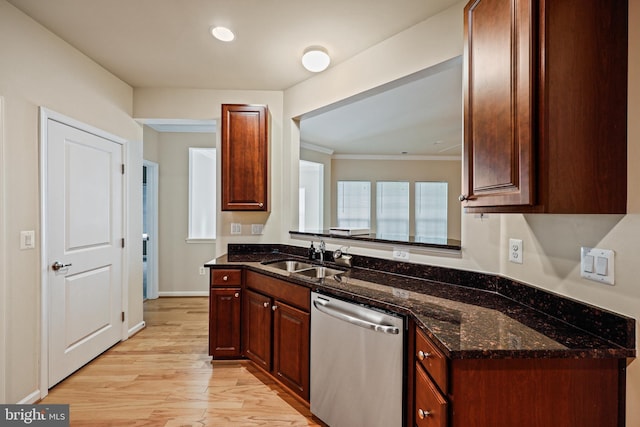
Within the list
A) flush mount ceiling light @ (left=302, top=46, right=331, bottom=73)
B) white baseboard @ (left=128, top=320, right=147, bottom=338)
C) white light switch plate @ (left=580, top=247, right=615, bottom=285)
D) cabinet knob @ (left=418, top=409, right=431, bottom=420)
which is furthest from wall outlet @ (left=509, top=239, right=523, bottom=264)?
white baseboard @ (left=128, top=320, right=147, bottom=338)

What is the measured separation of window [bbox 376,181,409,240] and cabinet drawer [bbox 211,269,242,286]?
15.1 feet

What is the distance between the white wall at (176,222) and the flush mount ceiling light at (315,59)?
253 centimetres

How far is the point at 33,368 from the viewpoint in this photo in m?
2.10

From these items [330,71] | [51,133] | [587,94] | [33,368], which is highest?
[330,71]

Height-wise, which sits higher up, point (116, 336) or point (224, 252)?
point (224, 252)

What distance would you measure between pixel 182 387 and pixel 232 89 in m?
2.74

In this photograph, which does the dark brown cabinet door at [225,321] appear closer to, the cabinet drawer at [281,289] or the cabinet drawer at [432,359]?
the cabinet drawer at [281,289]

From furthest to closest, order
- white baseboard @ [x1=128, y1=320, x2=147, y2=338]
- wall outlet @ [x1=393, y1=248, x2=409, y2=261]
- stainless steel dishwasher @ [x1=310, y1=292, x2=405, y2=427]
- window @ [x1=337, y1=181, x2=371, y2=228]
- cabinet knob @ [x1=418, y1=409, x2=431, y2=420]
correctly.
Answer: window @ [x1=337, y1=181, x2=371, y2=228], white baseboard @ [x1=128, y1=320, x2=147, y2=338], wall outlet @ [x1=393, y1=248, x2=409, y2=261], stainless steel dishwasher @ [x1=310, y1=292, x2=405, y2=427], cabinet knob @ [x1=418, y1=409, x2=431, y2=420]

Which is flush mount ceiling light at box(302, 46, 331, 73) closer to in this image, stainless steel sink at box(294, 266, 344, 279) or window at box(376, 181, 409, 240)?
stainless steel sink at box(294, 266, 344, 279)

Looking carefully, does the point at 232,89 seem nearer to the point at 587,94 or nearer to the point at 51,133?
the point at 51,133

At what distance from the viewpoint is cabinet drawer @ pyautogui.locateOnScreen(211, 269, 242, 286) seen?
8.66ft

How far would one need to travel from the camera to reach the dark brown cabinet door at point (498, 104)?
1043mm

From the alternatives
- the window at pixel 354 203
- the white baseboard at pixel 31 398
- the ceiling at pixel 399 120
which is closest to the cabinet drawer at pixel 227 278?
the white baseboard at pixel 31 398

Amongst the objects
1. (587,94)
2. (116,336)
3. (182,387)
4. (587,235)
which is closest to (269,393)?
(182,387)
